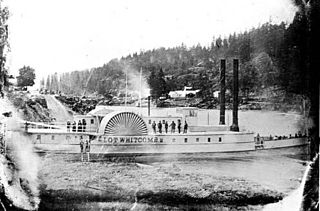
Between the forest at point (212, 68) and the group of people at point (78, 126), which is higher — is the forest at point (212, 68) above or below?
above

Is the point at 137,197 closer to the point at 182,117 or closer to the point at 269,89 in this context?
the point at 182,117

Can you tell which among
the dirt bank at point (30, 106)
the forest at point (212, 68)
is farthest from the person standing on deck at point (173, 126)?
the dirt bank at point (30, 106)

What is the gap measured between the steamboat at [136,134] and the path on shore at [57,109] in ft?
0.09

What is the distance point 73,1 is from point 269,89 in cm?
73

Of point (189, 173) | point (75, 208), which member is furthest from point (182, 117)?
point (75, 208)

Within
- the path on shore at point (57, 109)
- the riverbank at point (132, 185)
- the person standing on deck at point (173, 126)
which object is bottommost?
the riverbank at point (132, 185)

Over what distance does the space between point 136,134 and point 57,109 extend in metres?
0.28

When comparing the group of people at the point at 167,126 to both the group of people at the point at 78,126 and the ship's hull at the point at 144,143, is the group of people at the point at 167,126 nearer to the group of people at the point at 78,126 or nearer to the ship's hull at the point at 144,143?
the ship's hull at the point at 144,143

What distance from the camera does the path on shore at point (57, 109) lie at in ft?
6.01

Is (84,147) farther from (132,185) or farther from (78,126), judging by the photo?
(132,185)

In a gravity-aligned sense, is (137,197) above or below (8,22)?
below

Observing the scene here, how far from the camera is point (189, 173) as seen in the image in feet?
6.05

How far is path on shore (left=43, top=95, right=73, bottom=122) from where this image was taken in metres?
1.83

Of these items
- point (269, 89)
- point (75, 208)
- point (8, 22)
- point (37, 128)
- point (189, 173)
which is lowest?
point (75, 208)
